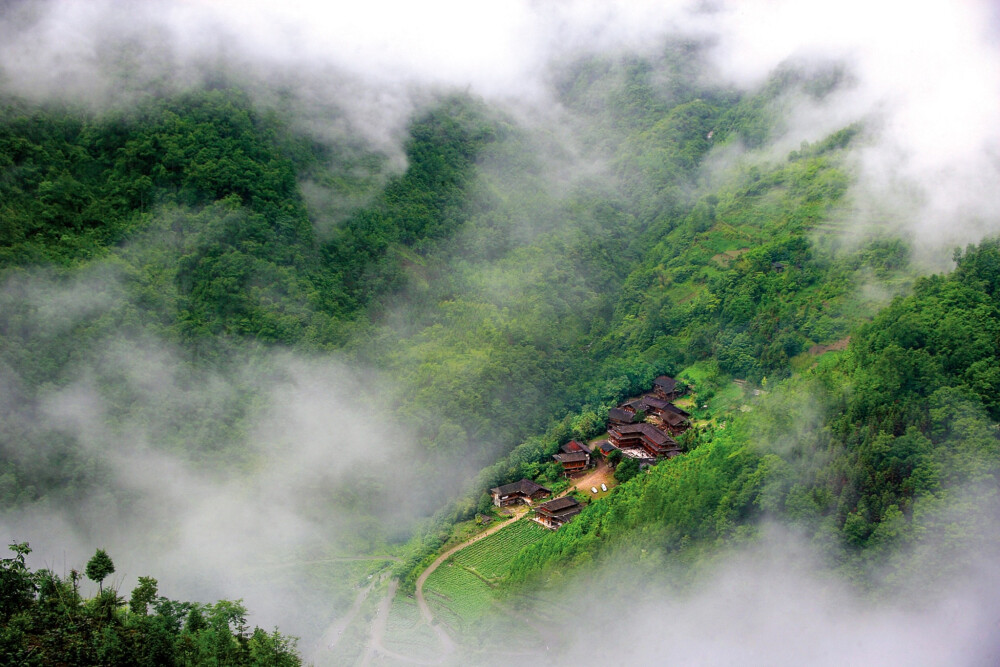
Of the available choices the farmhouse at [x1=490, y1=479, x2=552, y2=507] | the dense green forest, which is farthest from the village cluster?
the dense green forest

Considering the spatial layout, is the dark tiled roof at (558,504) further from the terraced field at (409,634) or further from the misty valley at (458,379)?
the terraced field at (409,634)

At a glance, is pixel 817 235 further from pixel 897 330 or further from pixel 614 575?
pixel 614 575

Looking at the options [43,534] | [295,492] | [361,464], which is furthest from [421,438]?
[43,534]

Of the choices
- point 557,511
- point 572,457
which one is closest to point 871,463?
point 557,511

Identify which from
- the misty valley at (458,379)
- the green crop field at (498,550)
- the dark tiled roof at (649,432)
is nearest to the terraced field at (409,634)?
the misty valley at (458,379)

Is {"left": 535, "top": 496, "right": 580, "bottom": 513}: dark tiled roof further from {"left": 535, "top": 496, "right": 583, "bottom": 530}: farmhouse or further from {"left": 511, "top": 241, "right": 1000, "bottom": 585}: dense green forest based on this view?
{"left": 511, "top": 241, "right": 1000, "bottom": 585}: dense green forest

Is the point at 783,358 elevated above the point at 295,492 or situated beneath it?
elevated above
